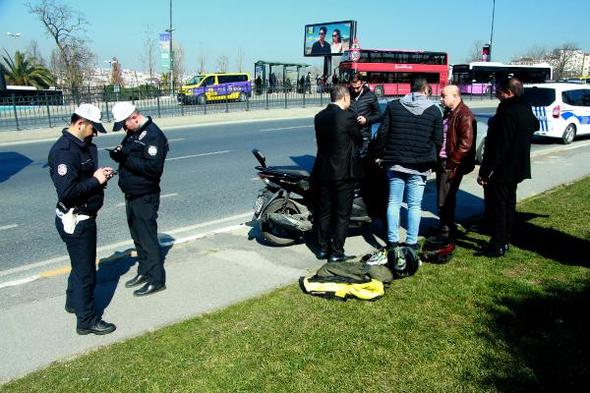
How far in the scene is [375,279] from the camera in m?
4.66

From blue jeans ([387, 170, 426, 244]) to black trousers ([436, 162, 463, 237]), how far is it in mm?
589

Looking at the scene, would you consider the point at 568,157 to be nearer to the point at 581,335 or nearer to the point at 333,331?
the point at 581,335

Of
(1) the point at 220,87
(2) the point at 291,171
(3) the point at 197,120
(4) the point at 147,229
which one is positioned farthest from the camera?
(1) the point at 220,87

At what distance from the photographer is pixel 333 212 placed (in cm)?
544

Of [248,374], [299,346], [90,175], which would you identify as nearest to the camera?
[248,374]

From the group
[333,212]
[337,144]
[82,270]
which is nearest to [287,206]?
[333,212]

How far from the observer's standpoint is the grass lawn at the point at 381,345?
128 inches

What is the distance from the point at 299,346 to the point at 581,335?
81.4 inches

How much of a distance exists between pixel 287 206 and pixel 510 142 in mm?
2523

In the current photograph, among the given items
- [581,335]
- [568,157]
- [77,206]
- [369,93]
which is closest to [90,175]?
[77,206]

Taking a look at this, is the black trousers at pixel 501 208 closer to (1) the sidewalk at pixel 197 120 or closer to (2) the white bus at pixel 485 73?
(1) the sidewalk at pixel 197 120

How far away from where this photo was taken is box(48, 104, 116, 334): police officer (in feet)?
12.4

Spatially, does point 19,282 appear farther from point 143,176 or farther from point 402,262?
point 402,262

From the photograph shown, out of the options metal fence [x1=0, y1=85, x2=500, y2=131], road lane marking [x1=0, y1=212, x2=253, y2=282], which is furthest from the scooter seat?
metal fence [x1=0, y1=85, x2=500, y2=131]
